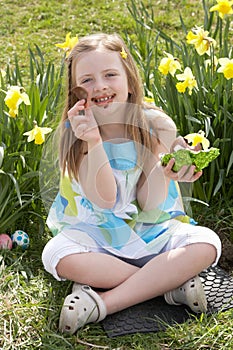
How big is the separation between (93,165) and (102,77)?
31 centimetres

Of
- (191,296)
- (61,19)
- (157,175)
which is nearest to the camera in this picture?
(191,296)

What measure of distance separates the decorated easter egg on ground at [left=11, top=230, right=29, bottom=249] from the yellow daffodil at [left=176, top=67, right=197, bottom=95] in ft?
2.72

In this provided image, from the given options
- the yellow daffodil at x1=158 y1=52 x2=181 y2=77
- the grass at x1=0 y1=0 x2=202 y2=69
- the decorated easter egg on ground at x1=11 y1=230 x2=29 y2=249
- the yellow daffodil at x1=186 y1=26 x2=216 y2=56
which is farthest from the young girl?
the grass at x1=0 y1=0 x2=202 y2=69

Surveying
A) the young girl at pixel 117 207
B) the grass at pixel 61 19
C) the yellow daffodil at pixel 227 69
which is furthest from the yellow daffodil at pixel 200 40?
the grass at pixel 61 19

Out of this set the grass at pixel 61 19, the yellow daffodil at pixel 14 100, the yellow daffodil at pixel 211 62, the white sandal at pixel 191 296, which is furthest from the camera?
the grass at pixel 61 19

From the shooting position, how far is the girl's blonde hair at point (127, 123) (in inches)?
112

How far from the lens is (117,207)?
284 cm

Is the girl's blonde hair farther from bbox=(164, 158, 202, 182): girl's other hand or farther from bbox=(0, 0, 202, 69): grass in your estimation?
bbox=(0, 0, 202, 69): grass

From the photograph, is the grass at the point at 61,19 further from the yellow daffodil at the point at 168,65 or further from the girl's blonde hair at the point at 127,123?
the girl's blonde hair at the point at 127,123

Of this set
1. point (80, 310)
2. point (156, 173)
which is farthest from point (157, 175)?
point (80, 310)

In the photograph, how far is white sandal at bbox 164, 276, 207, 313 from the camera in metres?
2.70

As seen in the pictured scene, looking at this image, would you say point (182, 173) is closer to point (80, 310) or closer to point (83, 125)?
point (83, 125)

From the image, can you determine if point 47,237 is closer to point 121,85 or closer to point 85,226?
point 85,226

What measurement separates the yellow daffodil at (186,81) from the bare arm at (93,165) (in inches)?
21.6
